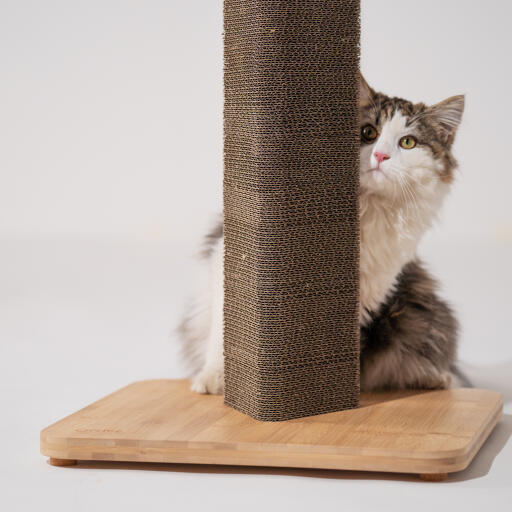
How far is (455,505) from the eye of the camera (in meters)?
1.67

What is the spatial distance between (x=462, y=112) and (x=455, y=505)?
3.13ft

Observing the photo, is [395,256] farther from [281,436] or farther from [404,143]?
[281,436]

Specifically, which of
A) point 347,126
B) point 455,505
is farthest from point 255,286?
point 455,505

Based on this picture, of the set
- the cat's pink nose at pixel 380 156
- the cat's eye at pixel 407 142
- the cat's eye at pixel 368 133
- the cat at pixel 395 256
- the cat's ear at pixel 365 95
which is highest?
the cat's ear at pixel 365 95

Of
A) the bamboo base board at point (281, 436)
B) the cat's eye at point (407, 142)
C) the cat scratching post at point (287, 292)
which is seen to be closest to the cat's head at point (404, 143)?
the cat's eye at point (407, 142)

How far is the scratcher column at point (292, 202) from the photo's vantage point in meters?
1.92

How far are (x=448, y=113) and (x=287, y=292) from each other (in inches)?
23.7

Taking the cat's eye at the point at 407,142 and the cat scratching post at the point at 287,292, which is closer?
the cat scratching post at the point at 287,292

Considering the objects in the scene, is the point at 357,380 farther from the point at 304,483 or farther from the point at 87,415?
the point at 87,415

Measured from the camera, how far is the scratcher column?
1.92m

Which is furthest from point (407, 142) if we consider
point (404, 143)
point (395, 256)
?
point (395, 256)

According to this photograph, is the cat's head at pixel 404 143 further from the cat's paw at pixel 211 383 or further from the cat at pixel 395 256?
the cat's paw at pixel 211 383

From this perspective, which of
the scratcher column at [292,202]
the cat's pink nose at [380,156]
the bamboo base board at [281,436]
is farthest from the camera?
the cat's pink nose at [380,156]

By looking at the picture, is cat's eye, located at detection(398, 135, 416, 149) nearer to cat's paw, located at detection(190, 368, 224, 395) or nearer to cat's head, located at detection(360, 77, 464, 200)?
cat's head, located at detection(360, 77, 464, 200)
